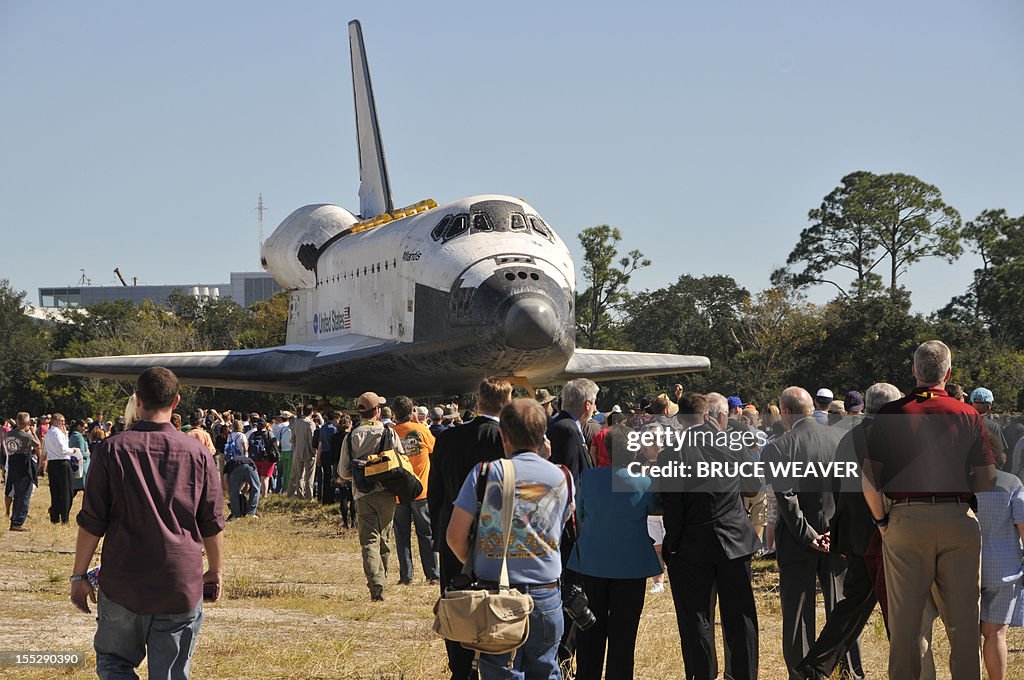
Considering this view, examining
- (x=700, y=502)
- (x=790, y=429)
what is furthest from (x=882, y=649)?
(x=700, y=502)

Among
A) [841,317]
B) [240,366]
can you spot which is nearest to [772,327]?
[841,317]

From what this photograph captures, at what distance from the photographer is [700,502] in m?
5.18

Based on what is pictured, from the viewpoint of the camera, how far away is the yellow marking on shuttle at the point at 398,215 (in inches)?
809

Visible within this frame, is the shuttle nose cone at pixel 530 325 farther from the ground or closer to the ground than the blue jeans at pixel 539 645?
farther from the ground

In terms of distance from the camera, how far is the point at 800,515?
18.6 feet

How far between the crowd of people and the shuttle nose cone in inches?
331

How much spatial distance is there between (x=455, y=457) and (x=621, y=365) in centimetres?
1553

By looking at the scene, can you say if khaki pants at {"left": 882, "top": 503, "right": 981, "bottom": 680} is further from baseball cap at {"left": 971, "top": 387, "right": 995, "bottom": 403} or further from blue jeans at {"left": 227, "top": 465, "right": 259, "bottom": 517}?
blue jeans at {"left": 227, "top": 465, "right": 259, "bottom": 517}

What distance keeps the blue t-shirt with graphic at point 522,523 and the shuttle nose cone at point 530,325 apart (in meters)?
10.6

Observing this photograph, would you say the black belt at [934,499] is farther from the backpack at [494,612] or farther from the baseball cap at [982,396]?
the baseball cap at [982,396]

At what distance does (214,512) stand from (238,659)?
96.8 inches

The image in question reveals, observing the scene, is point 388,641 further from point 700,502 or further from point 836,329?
point 836,329

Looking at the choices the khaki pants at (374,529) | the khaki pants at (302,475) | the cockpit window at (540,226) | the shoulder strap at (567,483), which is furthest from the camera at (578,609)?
the khaki pants at (302,475)

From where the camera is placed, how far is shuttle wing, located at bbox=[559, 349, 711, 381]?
66.5 feet
